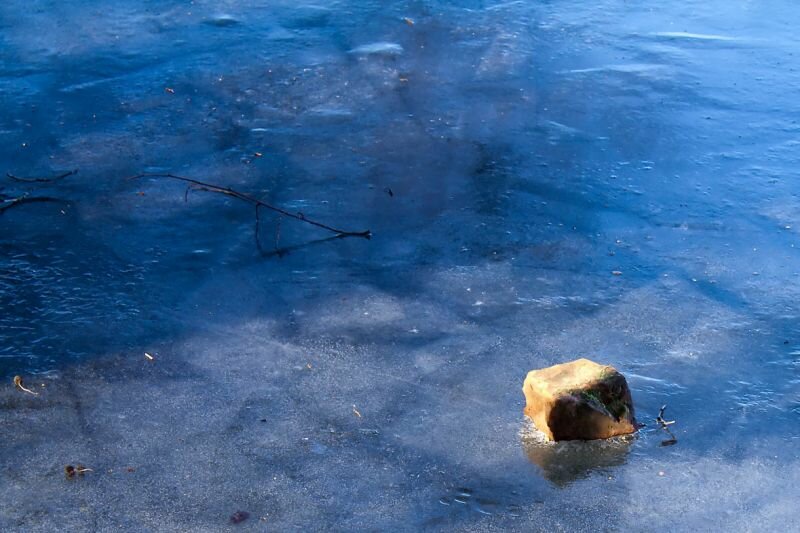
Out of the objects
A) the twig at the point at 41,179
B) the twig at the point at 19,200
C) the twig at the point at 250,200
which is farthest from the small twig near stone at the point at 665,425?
the twig at the point at 41,179

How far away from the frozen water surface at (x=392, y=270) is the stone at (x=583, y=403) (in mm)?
95

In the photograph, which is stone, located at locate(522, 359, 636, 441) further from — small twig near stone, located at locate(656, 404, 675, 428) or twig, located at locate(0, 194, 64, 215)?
twig, located at locate(0, 194, 64, 215)

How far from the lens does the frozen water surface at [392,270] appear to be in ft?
13.1

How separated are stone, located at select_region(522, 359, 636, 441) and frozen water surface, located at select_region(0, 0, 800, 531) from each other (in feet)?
0.31

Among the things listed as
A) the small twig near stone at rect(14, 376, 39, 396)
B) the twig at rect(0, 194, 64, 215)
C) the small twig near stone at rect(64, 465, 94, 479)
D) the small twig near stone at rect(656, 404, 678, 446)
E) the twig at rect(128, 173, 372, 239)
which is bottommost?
the small twig near stone at rect(64, 465, 94, 479)

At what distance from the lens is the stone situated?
13.4ft

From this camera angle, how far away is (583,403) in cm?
409

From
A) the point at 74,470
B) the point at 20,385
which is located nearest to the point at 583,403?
the point at 74,470

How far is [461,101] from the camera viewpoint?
7266mm

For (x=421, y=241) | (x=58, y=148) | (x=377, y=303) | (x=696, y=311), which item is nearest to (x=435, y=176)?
(x=421, y=241)

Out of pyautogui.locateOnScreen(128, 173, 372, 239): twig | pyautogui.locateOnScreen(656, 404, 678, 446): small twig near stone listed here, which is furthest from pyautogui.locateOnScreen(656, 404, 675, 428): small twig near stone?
pyautogui.locateOnScreen(128, 173, 372, 239): twig

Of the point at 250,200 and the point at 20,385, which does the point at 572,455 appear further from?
the point at 250,200

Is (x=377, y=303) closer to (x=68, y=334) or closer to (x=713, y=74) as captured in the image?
(x=68, y=334)

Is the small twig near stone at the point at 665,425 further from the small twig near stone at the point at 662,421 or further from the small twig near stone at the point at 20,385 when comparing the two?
the small twig near stone at the point at 20,385
